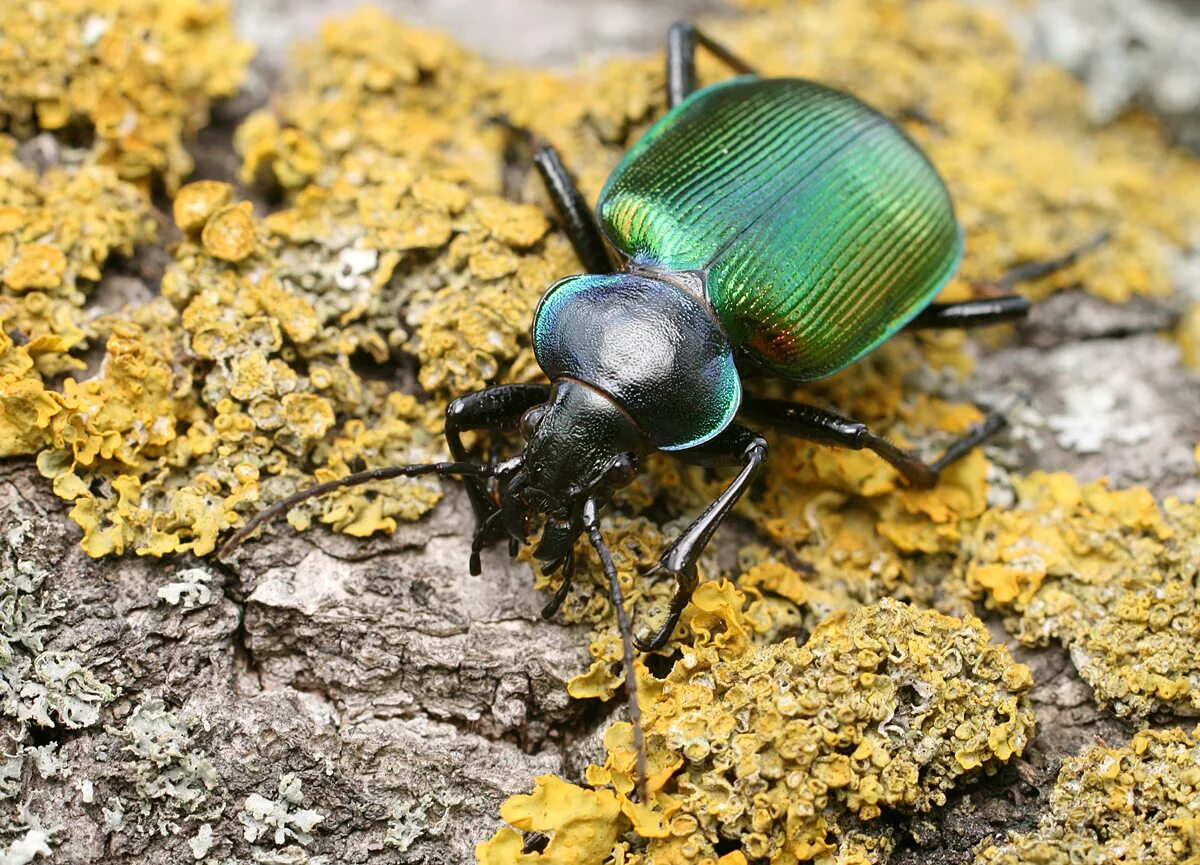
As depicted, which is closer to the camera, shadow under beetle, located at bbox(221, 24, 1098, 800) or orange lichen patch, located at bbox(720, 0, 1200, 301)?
shadow under beetle, located at bbox(221, 24, 1098, 800)

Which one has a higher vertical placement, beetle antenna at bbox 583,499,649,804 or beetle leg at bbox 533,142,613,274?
Answer: beetle leg at bbox 533,142,613,274

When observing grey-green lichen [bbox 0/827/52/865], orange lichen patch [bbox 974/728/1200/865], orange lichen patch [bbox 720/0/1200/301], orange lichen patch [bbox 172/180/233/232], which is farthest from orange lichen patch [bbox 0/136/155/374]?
orange lichen patch [bbox 974/728/1200/865]

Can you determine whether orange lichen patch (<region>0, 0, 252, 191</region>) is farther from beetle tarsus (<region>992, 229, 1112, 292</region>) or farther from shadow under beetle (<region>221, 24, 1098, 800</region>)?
beetle tarsus (<region>992, 229, 1112, 292</region>)

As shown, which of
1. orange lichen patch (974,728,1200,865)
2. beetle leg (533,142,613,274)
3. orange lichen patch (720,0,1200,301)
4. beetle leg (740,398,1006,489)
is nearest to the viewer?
orange lichen patch (974,728,1200,865)

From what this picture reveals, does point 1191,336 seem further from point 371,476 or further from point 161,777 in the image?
point 161,777

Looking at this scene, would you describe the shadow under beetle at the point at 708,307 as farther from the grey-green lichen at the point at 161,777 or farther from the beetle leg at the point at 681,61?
the grey-green lichen at the point at 161,777

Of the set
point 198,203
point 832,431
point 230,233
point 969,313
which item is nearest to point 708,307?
point 832,431

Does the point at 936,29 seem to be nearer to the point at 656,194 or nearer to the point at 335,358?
the point at 656,194
